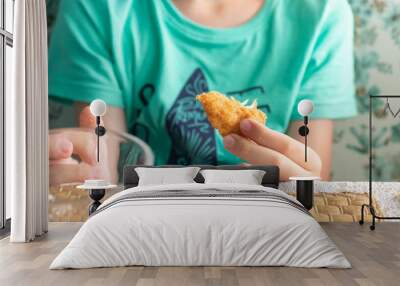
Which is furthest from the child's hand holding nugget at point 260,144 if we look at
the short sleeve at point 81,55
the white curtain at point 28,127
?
the white curtain at point 28,127

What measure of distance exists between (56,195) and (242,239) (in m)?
3.65

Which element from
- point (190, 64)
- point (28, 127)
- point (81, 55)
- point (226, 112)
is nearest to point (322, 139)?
point (226, 112)

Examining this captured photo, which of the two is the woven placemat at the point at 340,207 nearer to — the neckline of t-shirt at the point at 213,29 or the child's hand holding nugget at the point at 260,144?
the child's hand holding nugget at the point at 260,144

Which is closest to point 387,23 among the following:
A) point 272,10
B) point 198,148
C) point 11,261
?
point 272,10

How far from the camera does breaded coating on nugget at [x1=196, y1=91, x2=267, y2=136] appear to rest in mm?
7516

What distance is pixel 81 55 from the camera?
298 inches

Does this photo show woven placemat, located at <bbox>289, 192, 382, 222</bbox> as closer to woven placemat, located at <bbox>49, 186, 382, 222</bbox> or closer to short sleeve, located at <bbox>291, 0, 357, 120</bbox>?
woven placemat, located at <bbox>49, 186, 382, 222</bbox>

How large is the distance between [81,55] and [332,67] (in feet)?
10.7

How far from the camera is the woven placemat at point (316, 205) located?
24.7 feet

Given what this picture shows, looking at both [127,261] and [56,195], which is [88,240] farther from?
[56,195]

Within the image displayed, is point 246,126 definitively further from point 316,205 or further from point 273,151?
point 316,205

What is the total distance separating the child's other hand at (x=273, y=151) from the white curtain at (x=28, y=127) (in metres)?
2.39

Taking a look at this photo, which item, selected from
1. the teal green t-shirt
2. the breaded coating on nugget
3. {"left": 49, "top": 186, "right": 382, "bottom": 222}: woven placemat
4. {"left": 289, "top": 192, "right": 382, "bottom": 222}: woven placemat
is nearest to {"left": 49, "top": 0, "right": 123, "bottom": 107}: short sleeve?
the teal green t-shirt

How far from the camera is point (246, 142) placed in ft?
24.7
